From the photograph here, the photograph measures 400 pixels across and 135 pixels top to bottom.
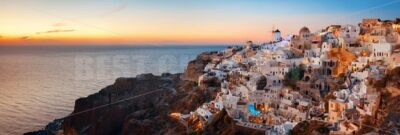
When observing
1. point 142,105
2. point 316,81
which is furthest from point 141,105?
point 316,81

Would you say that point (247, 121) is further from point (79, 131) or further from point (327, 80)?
point (79, 131)

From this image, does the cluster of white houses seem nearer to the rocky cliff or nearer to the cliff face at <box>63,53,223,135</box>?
the rocky cliff

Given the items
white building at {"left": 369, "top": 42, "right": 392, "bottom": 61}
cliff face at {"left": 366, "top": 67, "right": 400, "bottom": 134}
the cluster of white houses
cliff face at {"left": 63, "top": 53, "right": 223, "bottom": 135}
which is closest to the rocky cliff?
cliff face at {"left": 63, "top": 53, "right": 223, "bottom": 135}

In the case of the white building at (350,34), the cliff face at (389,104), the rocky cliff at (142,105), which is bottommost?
the rocky cliff at (142,105)

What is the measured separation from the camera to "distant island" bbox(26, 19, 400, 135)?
27839mm

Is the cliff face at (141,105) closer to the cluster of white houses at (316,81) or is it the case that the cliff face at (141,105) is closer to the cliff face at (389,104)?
the cluster of white houses at (316,81)

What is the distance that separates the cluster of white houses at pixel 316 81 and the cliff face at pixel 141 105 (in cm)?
333

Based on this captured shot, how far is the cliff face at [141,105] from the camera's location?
41156 millimetres

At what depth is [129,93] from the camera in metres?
55.5

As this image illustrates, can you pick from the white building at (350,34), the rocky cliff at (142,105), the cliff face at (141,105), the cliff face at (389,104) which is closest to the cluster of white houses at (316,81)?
the white building at (350,34)

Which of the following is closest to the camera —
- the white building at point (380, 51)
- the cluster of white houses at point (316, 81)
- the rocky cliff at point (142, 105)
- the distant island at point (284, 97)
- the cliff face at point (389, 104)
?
the cliff face at point (389, 104)

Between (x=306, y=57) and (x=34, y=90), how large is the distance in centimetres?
5377

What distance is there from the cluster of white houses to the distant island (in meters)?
0.07

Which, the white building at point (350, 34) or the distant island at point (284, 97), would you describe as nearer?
the distant island at point (284, 97)
